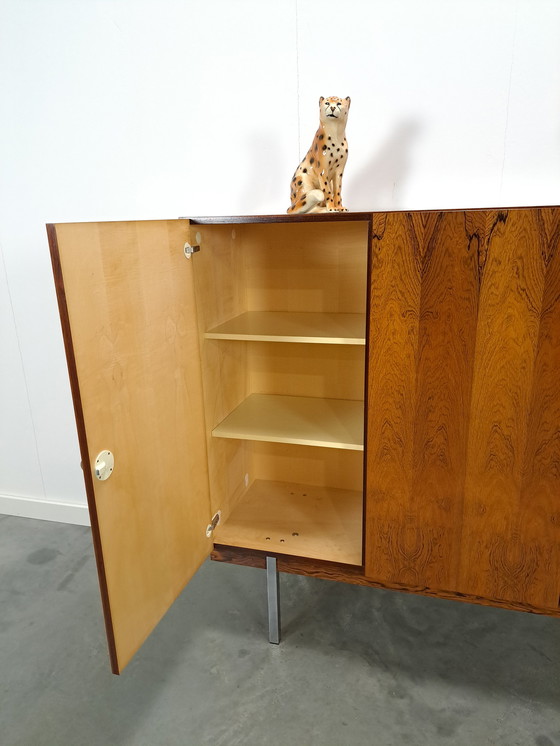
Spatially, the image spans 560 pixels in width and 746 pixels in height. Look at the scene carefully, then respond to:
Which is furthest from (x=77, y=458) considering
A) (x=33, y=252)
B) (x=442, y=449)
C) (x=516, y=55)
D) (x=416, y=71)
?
(x=516, y=55)

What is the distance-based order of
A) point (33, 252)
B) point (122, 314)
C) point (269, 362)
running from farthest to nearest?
point (33, 252)
point (269, 362)
point (122, 314)

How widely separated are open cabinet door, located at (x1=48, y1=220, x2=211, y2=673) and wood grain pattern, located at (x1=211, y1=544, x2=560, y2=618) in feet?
0.56

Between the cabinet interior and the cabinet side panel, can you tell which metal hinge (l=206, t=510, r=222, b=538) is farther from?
the cabinet side panel

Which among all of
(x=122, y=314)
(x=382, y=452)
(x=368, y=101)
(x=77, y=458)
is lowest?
(x=77, y=458)

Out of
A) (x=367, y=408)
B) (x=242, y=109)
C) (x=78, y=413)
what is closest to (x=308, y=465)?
(x=367, y=408)

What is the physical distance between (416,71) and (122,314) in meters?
1.24

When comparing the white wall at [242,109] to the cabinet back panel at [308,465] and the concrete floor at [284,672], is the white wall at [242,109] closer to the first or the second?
the cabinet back panel at [308,465]

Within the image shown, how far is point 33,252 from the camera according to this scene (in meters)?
2.18

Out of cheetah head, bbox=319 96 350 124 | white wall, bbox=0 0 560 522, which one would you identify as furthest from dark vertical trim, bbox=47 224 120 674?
white wall, bbox=0 0 560 522

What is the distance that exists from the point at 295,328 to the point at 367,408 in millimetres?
401

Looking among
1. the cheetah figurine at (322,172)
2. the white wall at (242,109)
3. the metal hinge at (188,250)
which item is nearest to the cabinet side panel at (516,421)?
the cheetah figurine at (322,172)

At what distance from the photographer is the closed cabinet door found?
1.14 m

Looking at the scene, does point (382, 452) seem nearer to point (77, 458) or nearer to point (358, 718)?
point (358, 718)

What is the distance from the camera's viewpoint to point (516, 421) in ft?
4.00
